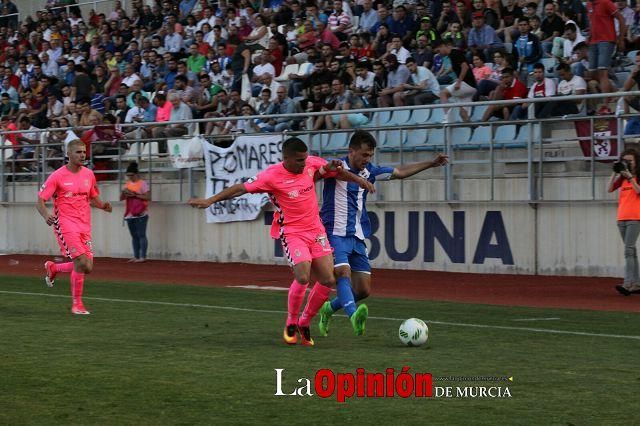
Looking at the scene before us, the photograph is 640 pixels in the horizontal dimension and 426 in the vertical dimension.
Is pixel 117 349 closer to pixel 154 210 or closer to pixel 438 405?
pixel 438 405

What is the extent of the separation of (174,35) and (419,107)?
39.4 feet

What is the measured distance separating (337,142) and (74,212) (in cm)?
917

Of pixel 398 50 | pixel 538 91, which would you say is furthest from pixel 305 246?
pixel 398 50

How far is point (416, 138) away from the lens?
22500mm

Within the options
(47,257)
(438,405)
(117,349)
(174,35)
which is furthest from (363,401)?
(174,35)

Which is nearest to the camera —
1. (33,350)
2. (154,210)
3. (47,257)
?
(33,350)

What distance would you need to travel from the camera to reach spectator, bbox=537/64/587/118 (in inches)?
795

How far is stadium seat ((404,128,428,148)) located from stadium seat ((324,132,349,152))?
4.66 feet

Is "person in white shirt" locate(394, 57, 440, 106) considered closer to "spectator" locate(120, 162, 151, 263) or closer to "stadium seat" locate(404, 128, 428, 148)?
"stadium seat" locate(404, 128, 428, 148)

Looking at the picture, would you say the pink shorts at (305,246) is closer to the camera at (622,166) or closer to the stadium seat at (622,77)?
the camera at (622,166)

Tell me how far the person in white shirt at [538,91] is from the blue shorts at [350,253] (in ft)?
30.0

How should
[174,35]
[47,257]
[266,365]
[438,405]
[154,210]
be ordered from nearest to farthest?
[438,405], [266,365], [154,210], [47,257], [174,35]

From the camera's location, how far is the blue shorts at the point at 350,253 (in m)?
11.9

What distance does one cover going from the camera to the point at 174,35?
32.0 meters
